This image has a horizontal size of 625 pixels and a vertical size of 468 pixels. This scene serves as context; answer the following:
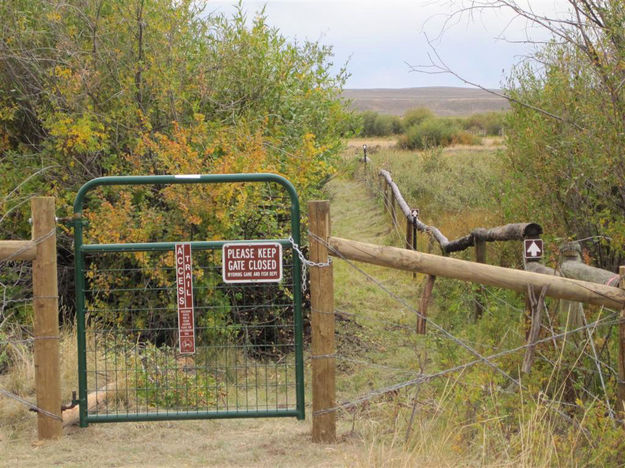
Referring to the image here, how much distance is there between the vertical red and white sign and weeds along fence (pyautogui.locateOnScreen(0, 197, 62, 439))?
864mm

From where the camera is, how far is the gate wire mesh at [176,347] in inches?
254

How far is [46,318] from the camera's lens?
575 cm

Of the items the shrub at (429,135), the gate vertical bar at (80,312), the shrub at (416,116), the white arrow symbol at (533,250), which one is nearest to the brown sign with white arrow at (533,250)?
the white arrow symbol at (533,250)

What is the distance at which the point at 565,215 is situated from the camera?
9.26 meters

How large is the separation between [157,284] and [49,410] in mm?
3194

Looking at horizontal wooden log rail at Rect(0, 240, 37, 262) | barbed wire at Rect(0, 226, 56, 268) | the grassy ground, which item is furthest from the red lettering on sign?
horizontal wooden log rail at Rect(0, 240, 37, 262)

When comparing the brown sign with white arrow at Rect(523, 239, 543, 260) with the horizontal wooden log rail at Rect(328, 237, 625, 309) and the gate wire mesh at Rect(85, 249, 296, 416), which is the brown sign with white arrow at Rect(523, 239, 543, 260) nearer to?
the horizontal wooden log rail at Rect(328, 237, 625, 309)

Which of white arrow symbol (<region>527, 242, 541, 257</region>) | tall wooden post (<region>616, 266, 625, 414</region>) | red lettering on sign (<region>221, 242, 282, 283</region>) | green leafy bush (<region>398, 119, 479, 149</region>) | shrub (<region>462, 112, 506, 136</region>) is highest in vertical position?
shrub (<region>462, 112, 506, 136</region>)

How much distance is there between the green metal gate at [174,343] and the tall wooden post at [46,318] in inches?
6.7

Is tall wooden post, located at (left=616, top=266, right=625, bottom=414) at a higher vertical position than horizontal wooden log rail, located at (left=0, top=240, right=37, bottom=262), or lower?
lower

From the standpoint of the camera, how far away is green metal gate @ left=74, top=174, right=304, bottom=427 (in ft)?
19.0

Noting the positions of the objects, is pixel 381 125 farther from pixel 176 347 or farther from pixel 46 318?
pixel 46 318

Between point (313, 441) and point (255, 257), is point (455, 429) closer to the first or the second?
point (313, 441)

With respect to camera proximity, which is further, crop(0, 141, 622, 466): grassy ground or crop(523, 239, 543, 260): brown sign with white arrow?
A: crop(523, 239, 543, 260): brown sign with white arrow
